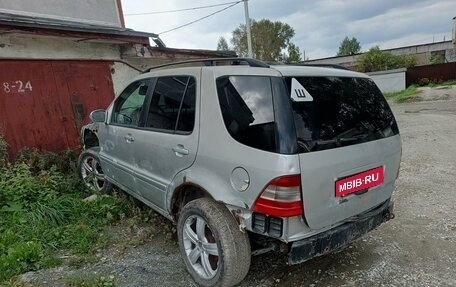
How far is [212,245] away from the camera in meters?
2.46

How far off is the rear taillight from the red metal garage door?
517cm

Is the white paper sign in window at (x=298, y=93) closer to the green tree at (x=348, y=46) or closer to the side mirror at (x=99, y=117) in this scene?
the side mirror at (x=99, y=117)

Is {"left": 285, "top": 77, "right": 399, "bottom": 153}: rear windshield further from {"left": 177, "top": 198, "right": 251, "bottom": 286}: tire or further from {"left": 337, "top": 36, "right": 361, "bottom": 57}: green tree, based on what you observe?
{"left": 337, "top": 36, "right": 361, "bottom": 57}: green tree

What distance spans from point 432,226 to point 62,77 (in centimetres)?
633

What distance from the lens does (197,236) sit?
8.56 feet

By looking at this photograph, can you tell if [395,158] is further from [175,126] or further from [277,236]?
[175,126]

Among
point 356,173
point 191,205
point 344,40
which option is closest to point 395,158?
point 356,173

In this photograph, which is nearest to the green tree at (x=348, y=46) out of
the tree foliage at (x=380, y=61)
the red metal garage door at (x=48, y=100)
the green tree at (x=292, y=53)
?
the green tree at (x=292, y=53)

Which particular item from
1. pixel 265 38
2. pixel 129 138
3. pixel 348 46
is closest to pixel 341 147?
pixel 129 138

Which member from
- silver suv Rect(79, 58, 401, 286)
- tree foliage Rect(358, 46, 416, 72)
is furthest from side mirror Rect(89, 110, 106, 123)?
tree foliage Rect(358, 46, 416, 72)

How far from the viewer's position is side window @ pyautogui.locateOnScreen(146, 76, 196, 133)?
2.67 m

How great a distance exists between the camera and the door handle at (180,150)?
2652mm

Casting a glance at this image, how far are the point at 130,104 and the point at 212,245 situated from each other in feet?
6.40

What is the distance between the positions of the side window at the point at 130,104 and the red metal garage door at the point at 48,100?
2.72 m
